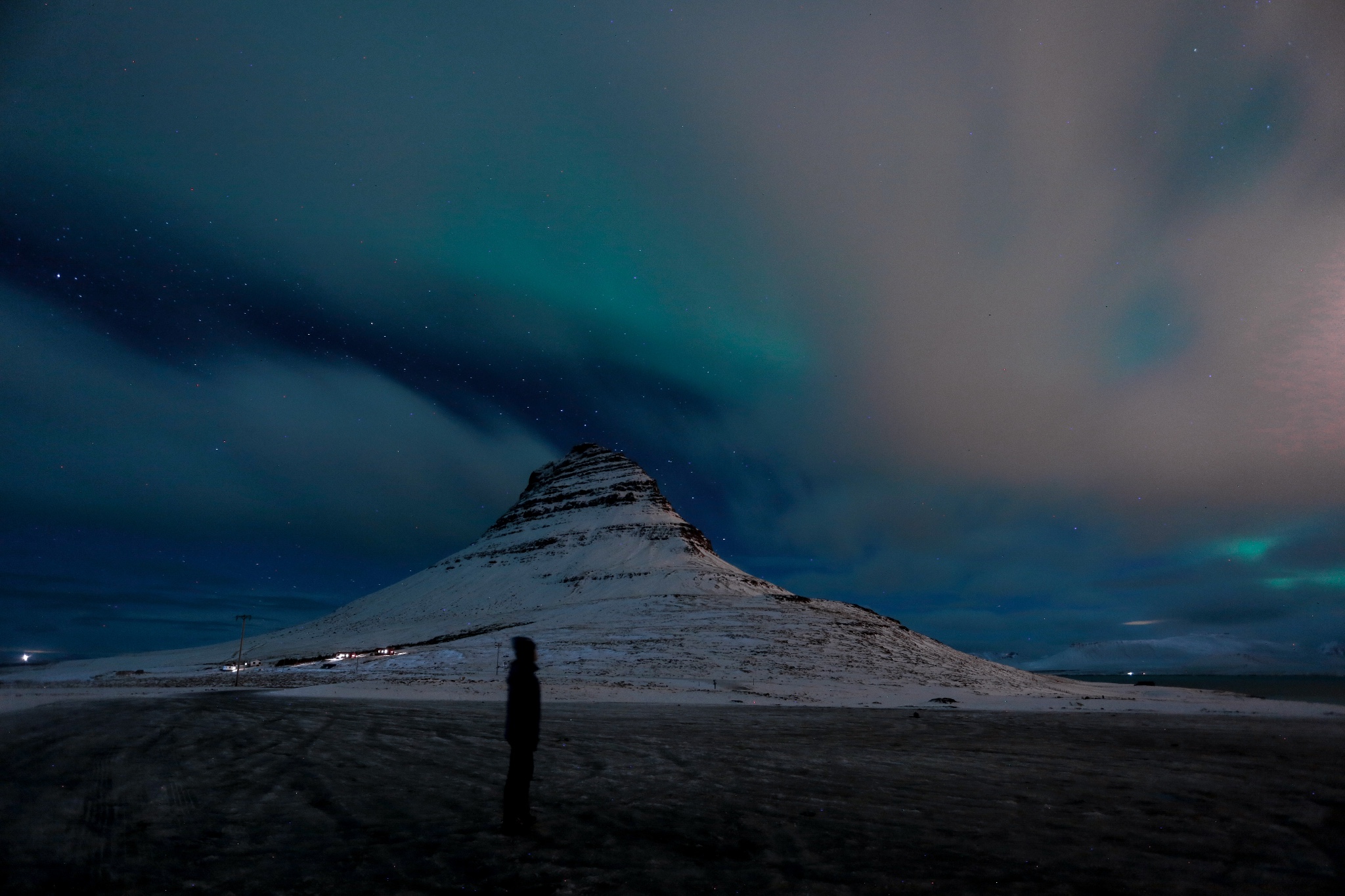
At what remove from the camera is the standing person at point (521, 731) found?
8.01 m

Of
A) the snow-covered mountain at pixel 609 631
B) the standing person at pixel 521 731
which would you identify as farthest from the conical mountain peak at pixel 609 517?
the standing person at pixel 521 731

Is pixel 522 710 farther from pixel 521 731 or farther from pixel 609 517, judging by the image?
pixel 609 517

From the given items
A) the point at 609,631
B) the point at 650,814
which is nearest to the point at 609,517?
the point at 609,631

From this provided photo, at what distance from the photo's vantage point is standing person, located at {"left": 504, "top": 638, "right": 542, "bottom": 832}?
801 cm

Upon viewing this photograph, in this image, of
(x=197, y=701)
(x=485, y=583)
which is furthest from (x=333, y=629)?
(x=197, y=701)

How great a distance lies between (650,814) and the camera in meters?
8.96

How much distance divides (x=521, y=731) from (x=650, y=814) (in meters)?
2.29

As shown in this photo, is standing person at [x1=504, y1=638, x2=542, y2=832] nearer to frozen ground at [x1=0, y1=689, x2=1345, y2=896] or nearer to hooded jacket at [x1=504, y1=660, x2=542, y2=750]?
hooded jacket at [x1=504, y1=660, x2=542, y2=750]

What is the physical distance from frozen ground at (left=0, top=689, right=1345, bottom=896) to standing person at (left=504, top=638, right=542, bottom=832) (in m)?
0.39

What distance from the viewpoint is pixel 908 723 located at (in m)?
24.5

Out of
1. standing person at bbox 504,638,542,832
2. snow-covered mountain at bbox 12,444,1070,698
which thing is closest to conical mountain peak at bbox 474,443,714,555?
snow-covered mountain at bbox 12,444,1070,698

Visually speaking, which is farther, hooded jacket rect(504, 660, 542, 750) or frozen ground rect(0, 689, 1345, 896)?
hooded jacket rect(504, 660, 542, 750)

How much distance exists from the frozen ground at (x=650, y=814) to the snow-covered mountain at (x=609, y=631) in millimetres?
29983

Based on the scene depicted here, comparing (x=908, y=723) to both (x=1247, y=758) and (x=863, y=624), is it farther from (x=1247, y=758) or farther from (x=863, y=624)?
(x=863, y=624)
